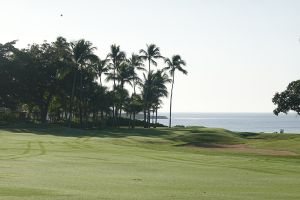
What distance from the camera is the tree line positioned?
99.4 meters

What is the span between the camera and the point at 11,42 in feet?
344

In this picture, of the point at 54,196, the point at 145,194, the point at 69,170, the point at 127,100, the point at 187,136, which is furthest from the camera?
the point at 127,100

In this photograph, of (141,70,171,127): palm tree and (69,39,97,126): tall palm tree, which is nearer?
(69,39,97,126): tall palm tree

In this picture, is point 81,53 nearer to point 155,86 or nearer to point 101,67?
point 101,67

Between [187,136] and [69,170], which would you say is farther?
[187,136]

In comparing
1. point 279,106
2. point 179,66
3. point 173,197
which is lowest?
point 173,197

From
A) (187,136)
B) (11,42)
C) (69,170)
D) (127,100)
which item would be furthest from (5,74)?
(69,170)

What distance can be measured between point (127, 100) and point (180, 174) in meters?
100

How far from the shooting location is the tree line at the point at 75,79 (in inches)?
3915

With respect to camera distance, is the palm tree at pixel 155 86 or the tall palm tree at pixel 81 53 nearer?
the tall palm tree at pixel 81 53

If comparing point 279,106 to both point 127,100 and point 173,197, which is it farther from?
point 173,197

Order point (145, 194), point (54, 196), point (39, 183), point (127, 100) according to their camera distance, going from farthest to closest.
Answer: point (127, 100) → point (39, 183) → point (145, 194) → point (54, 196)

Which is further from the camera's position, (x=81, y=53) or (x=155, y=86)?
(x=155, y=86)

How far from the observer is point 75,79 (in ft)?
335
